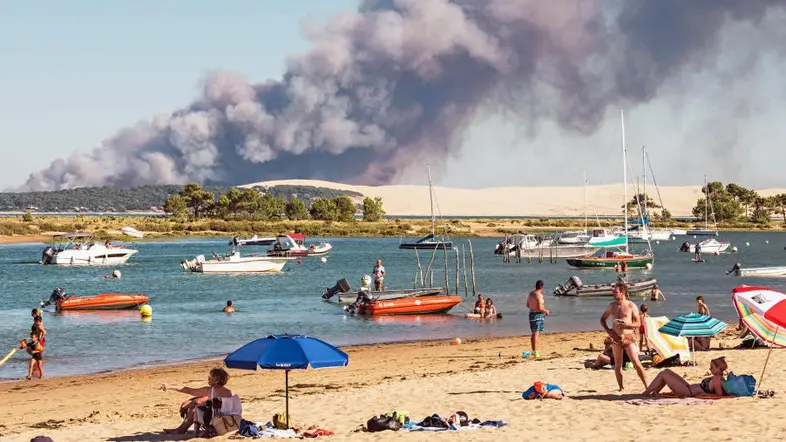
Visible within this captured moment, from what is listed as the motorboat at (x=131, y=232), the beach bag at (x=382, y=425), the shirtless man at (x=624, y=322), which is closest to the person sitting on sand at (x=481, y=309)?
the shirtless man at (x=624, y=322)

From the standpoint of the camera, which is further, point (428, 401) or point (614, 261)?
point (614, 261)

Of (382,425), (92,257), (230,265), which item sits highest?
(92,257)

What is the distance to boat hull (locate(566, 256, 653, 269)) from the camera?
84.2 meters

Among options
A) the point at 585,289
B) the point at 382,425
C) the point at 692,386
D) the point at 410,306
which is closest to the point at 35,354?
the point at 382,425

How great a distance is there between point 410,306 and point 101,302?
15893mm

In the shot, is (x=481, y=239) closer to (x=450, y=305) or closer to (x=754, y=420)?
(x=450, y=305)

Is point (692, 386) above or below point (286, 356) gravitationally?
below

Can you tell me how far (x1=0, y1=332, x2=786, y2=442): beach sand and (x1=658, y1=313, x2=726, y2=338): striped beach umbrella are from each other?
1.35 m

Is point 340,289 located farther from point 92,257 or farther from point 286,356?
point 92,257

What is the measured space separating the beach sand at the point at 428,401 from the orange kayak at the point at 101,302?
19992mm

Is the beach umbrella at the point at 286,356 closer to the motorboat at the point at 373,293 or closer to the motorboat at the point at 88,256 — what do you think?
the motorboat at the point at 373,293

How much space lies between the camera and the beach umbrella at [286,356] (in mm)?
16578

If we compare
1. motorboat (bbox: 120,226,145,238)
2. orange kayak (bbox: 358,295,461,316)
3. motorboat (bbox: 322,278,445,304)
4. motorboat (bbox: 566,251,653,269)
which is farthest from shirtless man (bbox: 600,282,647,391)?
motorboat (bbox: 120,226,145,238)

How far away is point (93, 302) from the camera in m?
49.8
